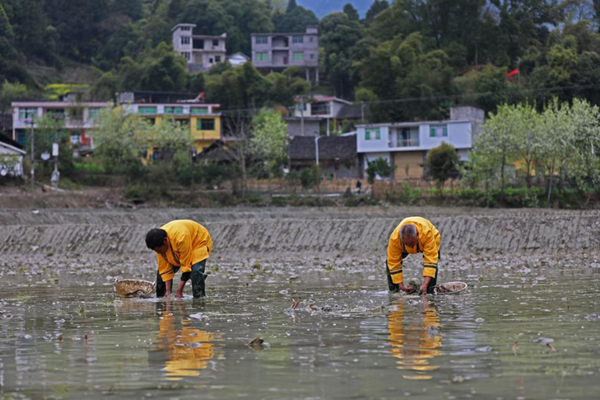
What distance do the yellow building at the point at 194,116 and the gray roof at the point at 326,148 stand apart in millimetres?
13057

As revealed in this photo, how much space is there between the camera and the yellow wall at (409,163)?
85438 mm

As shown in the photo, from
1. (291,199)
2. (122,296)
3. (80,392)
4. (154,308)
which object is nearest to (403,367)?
(80,392)

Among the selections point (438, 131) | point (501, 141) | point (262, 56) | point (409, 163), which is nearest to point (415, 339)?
point (501, 141)

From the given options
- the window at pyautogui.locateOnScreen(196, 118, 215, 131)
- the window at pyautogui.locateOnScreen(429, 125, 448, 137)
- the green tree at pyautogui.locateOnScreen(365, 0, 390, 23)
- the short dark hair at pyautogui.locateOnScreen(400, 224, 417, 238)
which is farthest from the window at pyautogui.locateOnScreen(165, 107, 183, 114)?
the short dark hair at pyautogui.locateOnScreen(400, 224, 417, 238)

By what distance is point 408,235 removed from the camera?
49.8ft

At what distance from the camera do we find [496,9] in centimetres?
11150

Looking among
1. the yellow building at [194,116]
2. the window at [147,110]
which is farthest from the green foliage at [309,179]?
the window at [147,110]

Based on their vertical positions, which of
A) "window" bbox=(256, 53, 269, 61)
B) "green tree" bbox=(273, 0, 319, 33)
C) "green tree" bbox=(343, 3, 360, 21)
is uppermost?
"green tree" bbox=(273, 0, 319, 33)

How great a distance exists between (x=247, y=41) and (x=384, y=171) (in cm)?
8230

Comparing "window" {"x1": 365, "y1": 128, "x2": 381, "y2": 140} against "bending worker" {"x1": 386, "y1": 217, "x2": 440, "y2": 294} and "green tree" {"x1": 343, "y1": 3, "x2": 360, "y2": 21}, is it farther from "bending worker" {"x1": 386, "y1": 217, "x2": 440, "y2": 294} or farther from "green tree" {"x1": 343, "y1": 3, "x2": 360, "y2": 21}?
"bending worker" {"x1": 386, "y1": 217, "x2": 440, "y2": 294}

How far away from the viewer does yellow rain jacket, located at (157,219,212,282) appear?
15273 millimetres

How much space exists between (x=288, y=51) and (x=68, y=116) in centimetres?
4523

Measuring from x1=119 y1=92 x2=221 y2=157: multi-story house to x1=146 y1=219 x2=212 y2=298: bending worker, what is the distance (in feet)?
265

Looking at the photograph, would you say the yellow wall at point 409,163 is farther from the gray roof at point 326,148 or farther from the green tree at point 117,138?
the green tree at point 117,138
